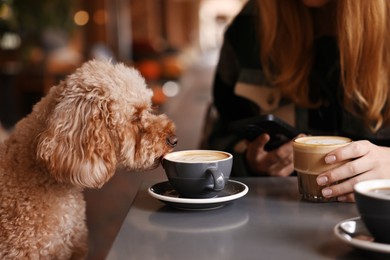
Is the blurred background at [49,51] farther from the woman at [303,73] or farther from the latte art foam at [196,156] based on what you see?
the latte art foam at [196,156]

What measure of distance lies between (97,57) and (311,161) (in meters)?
0.55

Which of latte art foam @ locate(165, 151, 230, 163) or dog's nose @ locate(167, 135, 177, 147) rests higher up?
latte art foam @ locate(165, 151, 230, 163)

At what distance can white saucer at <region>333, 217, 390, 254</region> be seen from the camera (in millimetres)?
658

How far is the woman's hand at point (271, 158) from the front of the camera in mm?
1269

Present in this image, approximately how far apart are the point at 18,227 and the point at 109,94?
0.29 m

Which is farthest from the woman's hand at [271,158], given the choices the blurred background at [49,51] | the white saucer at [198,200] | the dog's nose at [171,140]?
the blurred background at [49,51]

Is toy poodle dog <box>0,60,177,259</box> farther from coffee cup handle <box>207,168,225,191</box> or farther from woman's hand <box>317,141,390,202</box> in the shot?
woman's hand <box>317,141,390,202</box>

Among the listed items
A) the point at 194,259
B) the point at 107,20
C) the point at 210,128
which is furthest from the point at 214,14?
the point at 194,259

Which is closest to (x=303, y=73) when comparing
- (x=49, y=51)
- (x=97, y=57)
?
(x=97, y=57)

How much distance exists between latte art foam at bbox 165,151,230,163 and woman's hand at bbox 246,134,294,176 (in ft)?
0.96

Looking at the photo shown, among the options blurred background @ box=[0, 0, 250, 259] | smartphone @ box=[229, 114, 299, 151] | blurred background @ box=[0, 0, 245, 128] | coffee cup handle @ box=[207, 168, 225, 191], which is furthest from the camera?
blurred background @ box=[0, 0, 245, 128]

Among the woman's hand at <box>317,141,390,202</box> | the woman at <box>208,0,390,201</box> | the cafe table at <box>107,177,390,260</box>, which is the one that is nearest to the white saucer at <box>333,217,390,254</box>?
the cafe table at <box>107,177,390,260</box>

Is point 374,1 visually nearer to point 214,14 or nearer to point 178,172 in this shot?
point 178,172

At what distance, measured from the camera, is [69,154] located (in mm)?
943
